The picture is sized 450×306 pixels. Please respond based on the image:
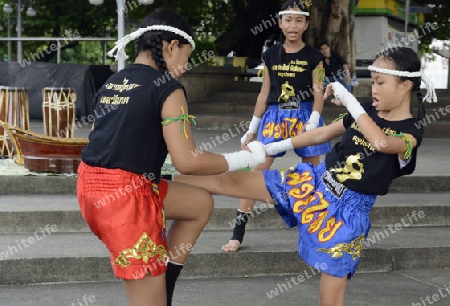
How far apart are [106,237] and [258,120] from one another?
2957 millimetres

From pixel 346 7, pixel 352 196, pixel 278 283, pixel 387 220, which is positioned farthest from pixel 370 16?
pixel 352 196

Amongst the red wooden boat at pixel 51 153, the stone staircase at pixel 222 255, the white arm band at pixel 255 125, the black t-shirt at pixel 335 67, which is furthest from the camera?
the black t-shirt at pixel 335 67

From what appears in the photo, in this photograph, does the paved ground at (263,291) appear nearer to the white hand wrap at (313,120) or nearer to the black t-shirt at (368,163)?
the white hand wrap at (313,120)

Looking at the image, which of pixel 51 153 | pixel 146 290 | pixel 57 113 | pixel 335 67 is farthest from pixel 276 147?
pixel 335 67

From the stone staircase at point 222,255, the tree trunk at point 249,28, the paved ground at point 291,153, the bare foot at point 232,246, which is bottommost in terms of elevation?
the tree trunk at point 249,28

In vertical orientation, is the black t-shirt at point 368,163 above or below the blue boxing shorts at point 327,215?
above

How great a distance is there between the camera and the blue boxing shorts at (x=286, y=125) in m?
6.12

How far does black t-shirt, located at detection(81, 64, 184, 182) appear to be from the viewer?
3.46 metres

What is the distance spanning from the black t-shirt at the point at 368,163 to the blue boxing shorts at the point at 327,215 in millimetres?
58

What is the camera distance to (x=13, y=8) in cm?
3403

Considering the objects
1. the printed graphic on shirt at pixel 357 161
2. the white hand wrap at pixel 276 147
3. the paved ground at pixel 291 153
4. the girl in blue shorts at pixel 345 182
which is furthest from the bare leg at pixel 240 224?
the paved ground at pixel 291 153

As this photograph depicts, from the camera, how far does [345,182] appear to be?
4051 millimetres

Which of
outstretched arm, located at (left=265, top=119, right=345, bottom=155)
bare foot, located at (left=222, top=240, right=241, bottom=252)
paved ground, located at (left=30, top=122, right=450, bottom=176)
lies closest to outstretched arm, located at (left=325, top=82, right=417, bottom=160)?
outstretched arm, located at (left=265, top=119, right=345, bottom=155)

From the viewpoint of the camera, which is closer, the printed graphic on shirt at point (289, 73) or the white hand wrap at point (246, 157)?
the white hand wrap at point (246, 157)
